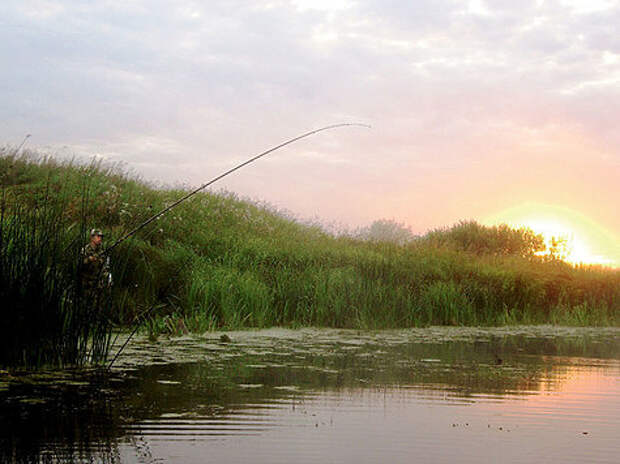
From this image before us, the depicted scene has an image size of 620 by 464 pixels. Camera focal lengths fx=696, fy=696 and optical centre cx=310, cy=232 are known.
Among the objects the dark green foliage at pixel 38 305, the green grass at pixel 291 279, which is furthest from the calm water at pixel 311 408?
the green grass at pixel 291 279

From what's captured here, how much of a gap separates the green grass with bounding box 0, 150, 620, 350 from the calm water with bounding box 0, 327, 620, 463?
3024 mm

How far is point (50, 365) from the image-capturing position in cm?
673

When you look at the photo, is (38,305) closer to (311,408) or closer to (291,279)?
(311,408)

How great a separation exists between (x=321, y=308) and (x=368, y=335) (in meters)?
1.55

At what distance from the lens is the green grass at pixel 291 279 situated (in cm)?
1293

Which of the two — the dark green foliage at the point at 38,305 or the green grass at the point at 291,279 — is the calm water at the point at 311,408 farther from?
the green grass at the point at 291,279

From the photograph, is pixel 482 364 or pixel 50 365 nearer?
pixel 50 365

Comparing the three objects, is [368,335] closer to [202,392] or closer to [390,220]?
[202,392]

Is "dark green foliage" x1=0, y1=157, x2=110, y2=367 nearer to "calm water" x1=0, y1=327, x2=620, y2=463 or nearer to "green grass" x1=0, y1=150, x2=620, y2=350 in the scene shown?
"calm water" x1=0, y1=327, x2=620, y2=463

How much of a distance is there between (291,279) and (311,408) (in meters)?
8.69

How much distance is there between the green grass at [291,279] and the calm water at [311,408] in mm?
3024

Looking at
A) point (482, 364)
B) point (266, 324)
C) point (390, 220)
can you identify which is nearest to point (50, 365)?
point (482, 364)

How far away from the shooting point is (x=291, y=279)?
1440cm

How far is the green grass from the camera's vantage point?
12.9 meters
